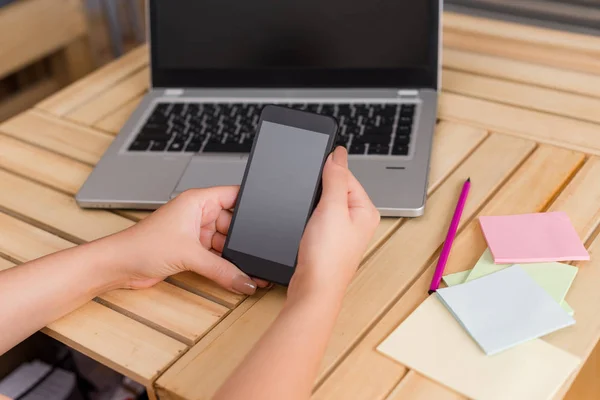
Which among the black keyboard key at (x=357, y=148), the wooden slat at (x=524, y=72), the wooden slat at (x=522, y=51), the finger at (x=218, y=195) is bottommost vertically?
the finger at (x=218, y=195)

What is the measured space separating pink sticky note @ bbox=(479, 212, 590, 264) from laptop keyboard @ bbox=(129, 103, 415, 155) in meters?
0.16

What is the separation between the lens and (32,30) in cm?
159

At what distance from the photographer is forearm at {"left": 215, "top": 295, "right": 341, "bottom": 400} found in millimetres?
483

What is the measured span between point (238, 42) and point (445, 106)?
30 centimetres

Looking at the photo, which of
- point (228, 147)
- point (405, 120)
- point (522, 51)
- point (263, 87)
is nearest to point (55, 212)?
point (228, 147)

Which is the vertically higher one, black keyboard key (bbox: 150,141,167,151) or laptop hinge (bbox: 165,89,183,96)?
laptop hinge (bbox: 165,89,183,96)

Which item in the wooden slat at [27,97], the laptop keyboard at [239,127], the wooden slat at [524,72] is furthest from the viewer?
the wooden slat at [27,97]

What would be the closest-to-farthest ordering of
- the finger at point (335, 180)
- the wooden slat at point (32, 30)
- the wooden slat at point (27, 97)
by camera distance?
the finger at point (335, 180), the wooden slat at point (32, 30), the wooden slat at point (27, 97)

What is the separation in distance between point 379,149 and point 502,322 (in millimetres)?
287

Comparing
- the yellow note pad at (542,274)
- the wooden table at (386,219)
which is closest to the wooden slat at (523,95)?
the wooden table at (386,219)

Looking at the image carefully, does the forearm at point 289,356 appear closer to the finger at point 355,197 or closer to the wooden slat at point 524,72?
the finger at point 355,197

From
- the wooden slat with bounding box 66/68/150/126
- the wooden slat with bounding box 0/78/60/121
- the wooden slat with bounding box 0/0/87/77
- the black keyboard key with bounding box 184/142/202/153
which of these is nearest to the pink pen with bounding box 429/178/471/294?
the black keyboard key with bounding box 184/142/202/153

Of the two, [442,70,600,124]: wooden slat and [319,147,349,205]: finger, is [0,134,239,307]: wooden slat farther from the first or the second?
[442,70,600,124]: wooden slat

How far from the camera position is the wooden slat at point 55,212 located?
2.40 ft
